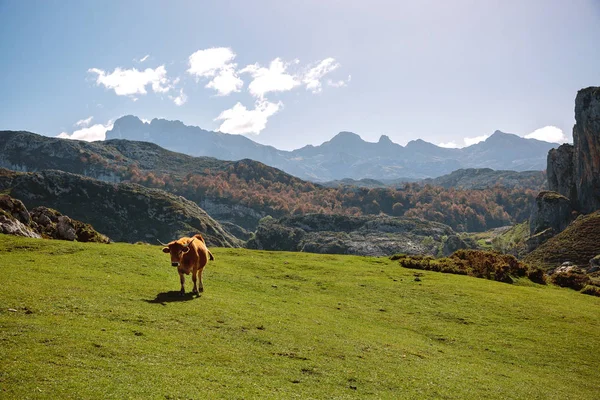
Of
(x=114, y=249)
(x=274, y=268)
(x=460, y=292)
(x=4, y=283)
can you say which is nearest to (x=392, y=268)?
(x=460, y=292)

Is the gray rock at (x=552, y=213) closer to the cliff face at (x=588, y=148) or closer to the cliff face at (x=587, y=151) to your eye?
the cliff face at (x=587, y=151)

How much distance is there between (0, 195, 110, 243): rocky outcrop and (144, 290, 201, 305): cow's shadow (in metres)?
19.3

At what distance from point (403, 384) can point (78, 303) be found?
13364mm

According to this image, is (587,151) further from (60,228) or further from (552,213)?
(60,228)

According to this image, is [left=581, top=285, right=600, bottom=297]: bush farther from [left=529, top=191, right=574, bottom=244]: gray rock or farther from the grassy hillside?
[left=529, top=191, right=574, bottom=244]: gray rock

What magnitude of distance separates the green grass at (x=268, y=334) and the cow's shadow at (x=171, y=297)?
0.62ft

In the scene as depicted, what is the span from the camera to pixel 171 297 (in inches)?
832

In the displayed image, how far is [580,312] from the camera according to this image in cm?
2753

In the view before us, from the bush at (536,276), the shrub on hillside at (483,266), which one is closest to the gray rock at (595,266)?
the shrub on hillside at (483,266)

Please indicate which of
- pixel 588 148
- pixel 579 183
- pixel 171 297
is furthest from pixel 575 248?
pixel 171 297

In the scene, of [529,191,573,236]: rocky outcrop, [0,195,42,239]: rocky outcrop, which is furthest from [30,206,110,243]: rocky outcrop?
[529,191,573,236]: rocky outcrop

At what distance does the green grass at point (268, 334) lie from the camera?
1177 centimetres

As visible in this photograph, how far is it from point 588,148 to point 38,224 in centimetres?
19648

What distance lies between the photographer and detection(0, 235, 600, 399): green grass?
11773 mm
